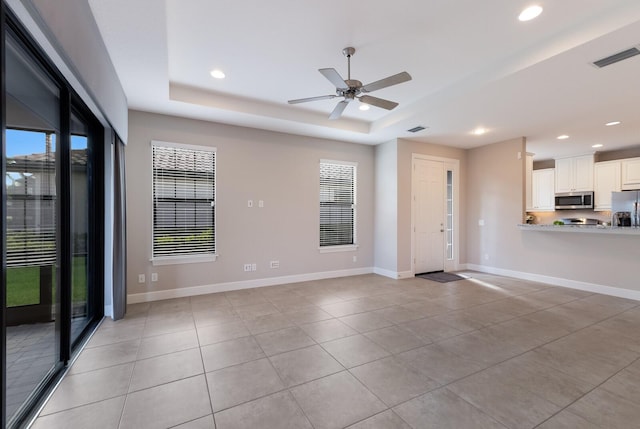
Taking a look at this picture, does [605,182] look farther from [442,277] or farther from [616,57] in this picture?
[616,57]

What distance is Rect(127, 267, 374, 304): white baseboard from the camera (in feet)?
13.9

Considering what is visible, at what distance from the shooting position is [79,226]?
9.80ft

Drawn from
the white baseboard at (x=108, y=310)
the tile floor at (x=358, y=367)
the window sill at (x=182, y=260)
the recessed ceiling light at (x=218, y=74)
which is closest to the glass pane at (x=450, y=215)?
the tile floor at (x=358, y=367)

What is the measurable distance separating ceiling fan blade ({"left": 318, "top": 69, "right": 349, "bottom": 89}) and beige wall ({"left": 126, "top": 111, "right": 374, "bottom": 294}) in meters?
2.52

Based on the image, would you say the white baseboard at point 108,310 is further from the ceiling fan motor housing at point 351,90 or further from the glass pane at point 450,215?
the glass pane at point 450,215

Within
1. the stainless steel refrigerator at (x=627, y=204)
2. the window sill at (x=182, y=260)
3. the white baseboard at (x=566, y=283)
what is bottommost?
the white baseboard at (x=566, y=283)

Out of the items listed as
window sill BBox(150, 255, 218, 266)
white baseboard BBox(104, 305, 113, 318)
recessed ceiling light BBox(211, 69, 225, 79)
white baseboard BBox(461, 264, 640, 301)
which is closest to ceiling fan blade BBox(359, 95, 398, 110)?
recessed ceiling light BBox(211, 69, 225, 79)

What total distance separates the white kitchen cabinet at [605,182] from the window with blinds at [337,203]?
5.68 meters

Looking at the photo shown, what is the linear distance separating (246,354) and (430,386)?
1606 millimetres

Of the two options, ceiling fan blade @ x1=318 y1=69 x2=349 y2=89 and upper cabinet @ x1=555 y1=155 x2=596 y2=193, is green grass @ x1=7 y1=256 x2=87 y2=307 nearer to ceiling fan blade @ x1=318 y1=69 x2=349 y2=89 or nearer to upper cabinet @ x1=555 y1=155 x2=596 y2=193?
ceiling fan blade @ x1=318 y1=69 x2=349 y2=89

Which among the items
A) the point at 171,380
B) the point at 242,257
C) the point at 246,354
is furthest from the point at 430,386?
the point at 242,257

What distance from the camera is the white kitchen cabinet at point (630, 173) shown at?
19.5ft

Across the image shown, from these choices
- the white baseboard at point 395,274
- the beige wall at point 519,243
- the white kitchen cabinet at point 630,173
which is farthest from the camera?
the white kitchen cabinet at point 630,173

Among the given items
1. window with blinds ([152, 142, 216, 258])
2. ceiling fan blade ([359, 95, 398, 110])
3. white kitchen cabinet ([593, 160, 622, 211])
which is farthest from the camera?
white kitchen cabinet ([593, 160, 622, 211])
